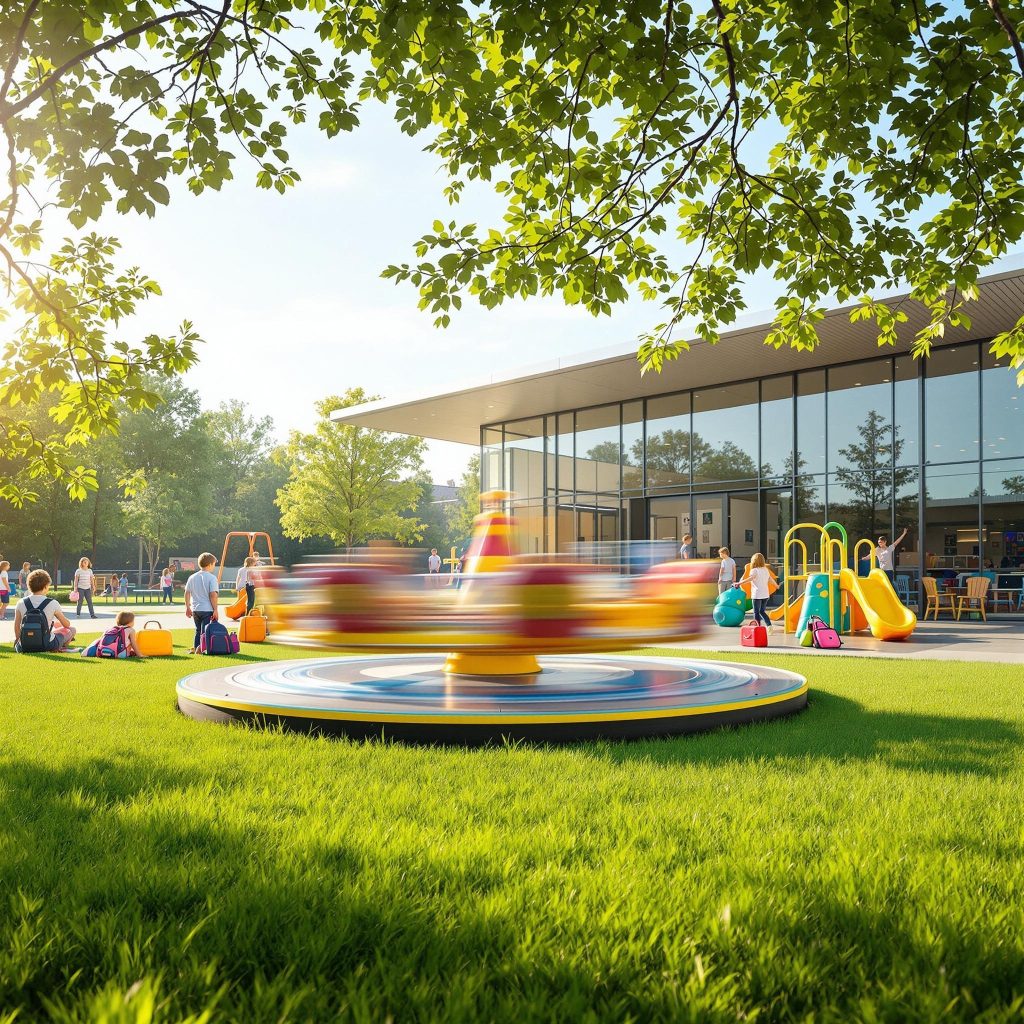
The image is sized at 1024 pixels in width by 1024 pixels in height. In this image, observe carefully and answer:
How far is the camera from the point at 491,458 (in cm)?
3341

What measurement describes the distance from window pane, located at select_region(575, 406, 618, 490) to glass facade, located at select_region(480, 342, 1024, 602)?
5cm

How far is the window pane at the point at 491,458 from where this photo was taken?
33062mm

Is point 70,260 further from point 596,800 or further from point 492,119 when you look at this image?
point 596,800

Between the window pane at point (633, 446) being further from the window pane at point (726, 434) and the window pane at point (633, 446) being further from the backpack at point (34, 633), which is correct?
the backpack at point (34, 633)

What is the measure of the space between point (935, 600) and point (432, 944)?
73.4 feet

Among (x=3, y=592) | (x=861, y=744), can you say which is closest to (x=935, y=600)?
(x=861, y=744)

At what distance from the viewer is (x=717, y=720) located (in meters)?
6.96

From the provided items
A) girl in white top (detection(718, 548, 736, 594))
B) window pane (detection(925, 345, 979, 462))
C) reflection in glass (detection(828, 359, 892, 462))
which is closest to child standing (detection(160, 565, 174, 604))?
girl in white top (detection(718, 548, 736, 594))

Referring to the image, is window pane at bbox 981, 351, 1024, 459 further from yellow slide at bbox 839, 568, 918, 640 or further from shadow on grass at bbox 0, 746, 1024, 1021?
shadow on grass at bbox 0, 746, 1024, 1021

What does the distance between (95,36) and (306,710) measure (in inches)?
230

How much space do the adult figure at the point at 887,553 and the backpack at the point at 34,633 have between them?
18.7 metres

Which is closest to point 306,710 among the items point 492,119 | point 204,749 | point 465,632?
point 204,749

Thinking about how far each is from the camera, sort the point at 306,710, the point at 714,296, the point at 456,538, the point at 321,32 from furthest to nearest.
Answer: the point at 456,538 < the point at 714,296 < the point at 321,32 < the point at 306,710

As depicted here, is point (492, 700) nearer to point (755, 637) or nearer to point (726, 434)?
point (755, 637)
